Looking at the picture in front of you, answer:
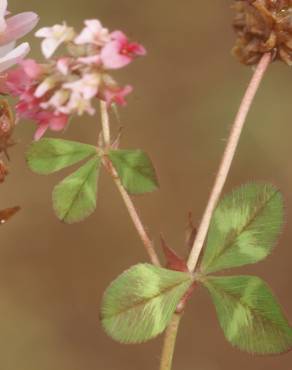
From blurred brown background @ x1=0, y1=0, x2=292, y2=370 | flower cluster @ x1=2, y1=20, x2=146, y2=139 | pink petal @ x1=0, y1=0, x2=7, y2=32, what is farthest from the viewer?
blurred brown background @ x1=0, y1=0, x2=292, y2=370

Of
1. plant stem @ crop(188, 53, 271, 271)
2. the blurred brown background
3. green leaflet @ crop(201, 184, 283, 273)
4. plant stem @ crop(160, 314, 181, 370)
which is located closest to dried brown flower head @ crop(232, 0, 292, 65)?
plant stem @ crop(188, 53, 271, 271)

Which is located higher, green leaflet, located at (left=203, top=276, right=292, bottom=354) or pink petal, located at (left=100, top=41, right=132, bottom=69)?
pink petal, located at (left=100, top=41, right=132, bottom=69)

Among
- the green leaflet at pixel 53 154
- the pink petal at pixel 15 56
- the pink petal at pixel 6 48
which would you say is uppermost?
the pink petal at pixel 15 56

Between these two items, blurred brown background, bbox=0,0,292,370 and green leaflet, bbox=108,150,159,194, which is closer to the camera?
green leaflet, bbox=108,150,159,194

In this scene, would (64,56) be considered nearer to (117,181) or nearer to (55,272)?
(117,181)

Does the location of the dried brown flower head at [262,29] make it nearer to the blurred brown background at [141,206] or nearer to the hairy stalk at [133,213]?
the hairy stalk at [133,213]

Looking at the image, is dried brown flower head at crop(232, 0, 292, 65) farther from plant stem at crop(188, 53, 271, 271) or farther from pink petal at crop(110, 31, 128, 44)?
pink petal at crop(110, 31, 128, 44)

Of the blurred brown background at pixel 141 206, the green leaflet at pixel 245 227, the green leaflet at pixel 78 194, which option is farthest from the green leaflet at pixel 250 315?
the blurred brown background at pixel 141 206

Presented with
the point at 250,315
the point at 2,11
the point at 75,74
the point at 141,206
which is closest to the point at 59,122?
the point at 75,74
